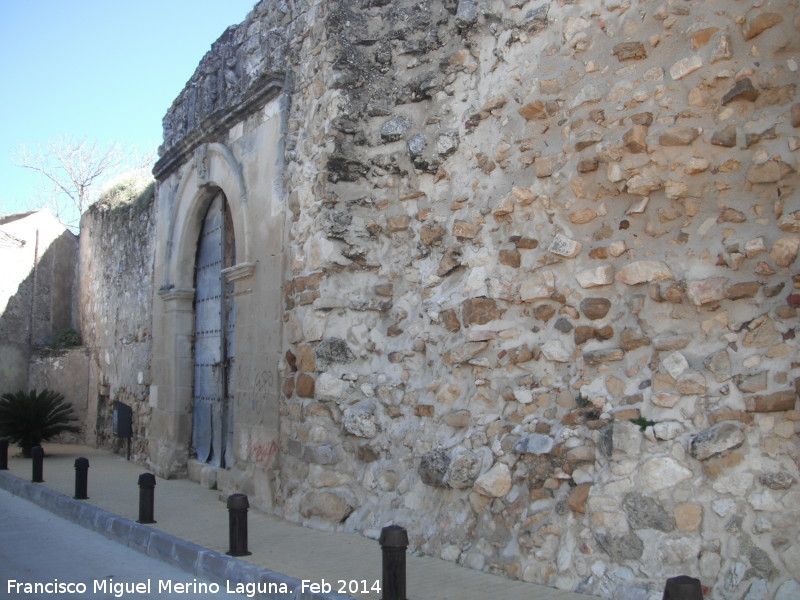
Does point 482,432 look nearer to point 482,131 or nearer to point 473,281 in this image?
point 473,281

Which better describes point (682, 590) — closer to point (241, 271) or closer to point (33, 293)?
point (241, 271)

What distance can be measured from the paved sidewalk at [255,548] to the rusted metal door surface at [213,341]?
0.60m

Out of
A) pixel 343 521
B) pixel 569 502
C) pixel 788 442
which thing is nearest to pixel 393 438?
pixel 343 521

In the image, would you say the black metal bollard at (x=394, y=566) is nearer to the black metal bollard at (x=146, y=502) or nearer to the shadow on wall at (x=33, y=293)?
the black metal bollard at (x=146, y=502)

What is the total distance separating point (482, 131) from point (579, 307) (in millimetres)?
1569

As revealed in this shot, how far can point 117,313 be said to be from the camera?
476 inches

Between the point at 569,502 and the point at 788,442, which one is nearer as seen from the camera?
the point at 788,442

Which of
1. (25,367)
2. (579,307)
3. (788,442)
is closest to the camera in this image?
(788,442)

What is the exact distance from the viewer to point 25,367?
1459cm

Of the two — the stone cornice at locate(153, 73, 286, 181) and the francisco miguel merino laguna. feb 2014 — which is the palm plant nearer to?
the stone cornice at locate(153, 73, 286, 181)

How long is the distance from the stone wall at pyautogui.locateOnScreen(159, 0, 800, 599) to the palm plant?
6418mm

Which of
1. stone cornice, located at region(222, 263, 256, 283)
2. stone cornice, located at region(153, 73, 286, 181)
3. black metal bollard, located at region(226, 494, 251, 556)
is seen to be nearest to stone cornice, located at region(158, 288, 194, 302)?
stone cornice, located at region(153, 73, 286, 181)

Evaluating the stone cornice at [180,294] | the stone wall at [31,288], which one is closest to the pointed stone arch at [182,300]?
the stone cornice at [180,294]

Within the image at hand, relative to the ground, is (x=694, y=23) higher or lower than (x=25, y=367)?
higher
